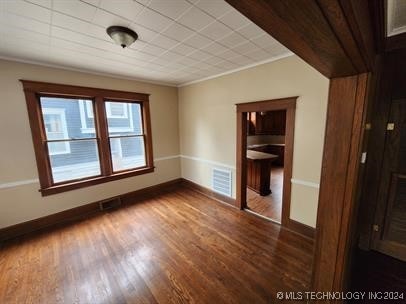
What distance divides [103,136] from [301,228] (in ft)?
11.9

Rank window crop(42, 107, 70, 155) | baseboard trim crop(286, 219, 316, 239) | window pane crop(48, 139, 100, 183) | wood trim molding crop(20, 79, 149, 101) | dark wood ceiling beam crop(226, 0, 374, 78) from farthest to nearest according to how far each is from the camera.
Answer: window pane crop(48, 139, 100, 183) < window crop(42, 107, 70, 155) < wood trim molding crop(20, 79, 149, 101) < baseboard trim crop(286, 219, 316, 239) < dark wood ceiling beam crop(226, 0, 374, 78)

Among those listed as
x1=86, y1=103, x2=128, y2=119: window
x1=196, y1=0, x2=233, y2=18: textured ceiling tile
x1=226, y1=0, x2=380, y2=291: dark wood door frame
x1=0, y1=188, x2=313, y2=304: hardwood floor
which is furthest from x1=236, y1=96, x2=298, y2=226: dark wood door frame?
x1=86, y1=103, x2=128, y2=119: window

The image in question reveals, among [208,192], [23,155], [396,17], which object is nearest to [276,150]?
[208,192]

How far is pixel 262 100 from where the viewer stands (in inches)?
107

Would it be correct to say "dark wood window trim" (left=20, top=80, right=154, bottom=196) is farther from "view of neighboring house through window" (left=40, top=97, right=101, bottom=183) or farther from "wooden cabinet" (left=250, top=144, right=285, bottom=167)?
"wooden cabinet" (left=250, top=144, right=285, bottom=167)

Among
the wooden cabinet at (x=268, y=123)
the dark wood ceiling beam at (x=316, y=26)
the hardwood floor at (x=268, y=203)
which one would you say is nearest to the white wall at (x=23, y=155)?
the hardwood floor at (x=268, y=203)

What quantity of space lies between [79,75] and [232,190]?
11.1ft

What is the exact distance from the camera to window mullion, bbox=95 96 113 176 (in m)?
3.17

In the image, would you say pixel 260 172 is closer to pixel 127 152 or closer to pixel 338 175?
pixel 338 175

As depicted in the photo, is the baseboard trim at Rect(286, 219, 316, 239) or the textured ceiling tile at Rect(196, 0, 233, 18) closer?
the textured ceiling tile at Rect(196, 0, 233, 18)

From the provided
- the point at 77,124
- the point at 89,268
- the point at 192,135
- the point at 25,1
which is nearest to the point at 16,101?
the point at 77,124

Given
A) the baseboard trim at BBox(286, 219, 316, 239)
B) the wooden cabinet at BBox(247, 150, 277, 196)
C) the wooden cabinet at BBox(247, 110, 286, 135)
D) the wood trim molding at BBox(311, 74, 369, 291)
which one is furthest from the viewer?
the wooden cabinet at BBox(247, 110, 286, 135)

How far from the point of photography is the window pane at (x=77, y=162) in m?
2.91

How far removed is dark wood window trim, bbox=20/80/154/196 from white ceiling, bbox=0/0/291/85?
14.9 inches
